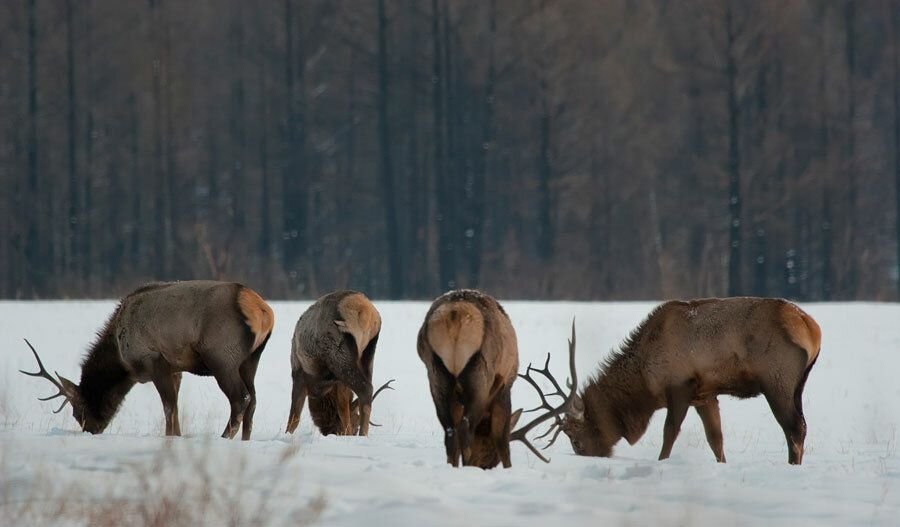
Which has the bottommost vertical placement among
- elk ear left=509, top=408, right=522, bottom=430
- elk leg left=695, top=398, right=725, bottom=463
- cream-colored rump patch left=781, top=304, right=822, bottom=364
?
elk leg left=695, top=398, right=725, bottom=463

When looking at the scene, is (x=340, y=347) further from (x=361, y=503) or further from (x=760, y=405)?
(x=760, y=405)

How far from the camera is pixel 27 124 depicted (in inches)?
1262

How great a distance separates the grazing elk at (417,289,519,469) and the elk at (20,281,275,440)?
2.22 metres

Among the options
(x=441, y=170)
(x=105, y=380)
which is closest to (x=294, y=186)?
(x=441, y=170)

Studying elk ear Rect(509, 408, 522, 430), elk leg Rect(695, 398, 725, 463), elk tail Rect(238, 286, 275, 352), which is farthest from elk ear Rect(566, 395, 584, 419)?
elk tail Rect(238, 286, 275, 352)

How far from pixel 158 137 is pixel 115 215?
2.57 meters

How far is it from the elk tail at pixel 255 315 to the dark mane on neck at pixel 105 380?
1493 millimetres

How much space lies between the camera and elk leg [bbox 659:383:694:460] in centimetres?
968

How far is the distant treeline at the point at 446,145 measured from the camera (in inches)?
1222

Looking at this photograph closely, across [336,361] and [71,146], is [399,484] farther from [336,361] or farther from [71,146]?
[71,146]

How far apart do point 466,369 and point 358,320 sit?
3051 mm

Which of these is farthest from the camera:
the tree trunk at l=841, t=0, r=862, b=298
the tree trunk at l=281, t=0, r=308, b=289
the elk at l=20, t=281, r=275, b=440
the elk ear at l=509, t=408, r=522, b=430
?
the tree trunk at l=281, t=0, r=308, b=289

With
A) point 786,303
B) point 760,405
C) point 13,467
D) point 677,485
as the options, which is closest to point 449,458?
point 677,485

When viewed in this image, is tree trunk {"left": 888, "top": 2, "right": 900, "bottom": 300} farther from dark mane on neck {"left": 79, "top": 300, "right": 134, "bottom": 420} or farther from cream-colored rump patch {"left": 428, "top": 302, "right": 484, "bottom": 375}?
cream-colored rump patch {"left": 428, "top": 302, "right": 484, "bottom": 375}
